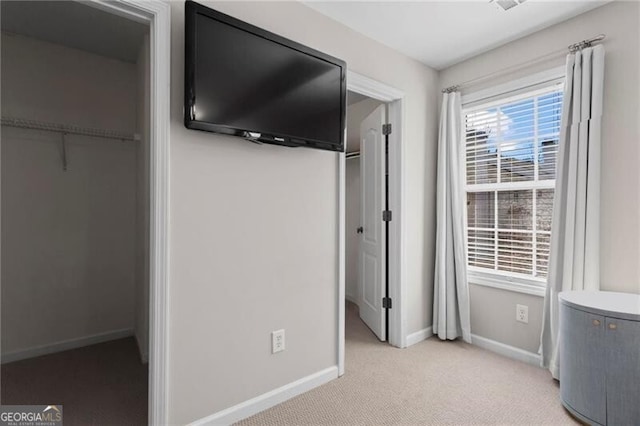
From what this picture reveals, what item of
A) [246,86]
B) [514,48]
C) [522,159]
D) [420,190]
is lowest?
[420,190]

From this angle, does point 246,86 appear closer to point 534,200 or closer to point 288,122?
point 288,122

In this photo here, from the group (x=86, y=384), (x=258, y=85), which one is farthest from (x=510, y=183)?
(x=86, y=384)

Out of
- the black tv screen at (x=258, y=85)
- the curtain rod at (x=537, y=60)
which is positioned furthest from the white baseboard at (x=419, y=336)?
the curtain rod at (x=537, y=60)

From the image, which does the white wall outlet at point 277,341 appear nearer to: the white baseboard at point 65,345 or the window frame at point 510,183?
the window frame at point 510,183

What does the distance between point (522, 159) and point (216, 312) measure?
2.48m

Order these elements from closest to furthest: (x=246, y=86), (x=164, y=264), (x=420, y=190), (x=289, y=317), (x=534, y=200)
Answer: (x=164, y=264), (x=246, y=86), (x=289, y=317), (x=534, y=200), (x=420, y=190)

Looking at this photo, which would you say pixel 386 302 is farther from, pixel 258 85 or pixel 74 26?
pixel 74 26

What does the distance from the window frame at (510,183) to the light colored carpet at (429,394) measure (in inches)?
22.8

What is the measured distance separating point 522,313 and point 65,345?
375 centimetres

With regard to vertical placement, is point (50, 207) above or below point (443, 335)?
above

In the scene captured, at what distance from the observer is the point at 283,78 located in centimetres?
187

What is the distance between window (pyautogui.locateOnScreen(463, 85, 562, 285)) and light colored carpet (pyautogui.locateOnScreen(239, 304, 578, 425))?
72cm

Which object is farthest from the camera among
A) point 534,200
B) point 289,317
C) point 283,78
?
point 534,200

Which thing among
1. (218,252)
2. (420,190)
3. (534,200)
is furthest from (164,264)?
(534,200)
